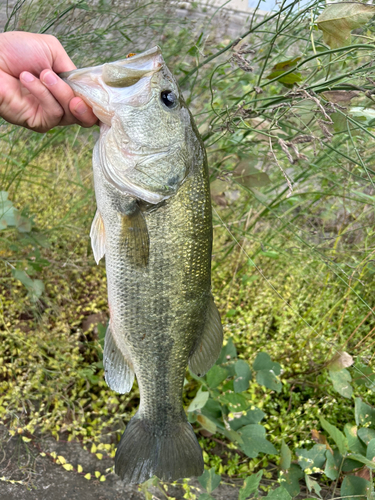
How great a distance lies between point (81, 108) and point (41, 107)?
261mm

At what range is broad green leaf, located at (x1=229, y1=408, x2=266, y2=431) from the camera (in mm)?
1981

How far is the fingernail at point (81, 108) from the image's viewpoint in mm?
1316

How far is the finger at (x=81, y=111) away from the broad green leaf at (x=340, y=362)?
1.85m

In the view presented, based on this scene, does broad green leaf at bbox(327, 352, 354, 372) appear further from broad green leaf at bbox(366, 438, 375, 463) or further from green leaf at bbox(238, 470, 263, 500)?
green leaf at bbox(238, 470, 263, 500)

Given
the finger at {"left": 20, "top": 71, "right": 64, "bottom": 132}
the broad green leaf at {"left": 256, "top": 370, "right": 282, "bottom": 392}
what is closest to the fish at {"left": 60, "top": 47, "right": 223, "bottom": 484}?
the finger at {"left": 20, "top": 71, "right": 64, "bottom": 132}

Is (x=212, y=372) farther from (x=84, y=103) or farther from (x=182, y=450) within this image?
Answer: (x=84, y=103)

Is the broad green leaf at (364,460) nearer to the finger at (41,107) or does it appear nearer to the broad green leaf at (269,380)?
the broad green leaf at (269,380)

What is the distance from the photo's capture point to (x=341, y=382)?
212cm

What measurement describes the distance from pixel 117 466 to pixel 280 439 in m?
1.22

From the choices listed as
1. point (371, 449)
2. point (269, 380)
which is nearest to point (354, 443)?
point (371, 449)

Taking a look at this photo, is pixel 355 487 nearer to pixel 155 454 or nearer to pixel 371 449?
pixel 371 449

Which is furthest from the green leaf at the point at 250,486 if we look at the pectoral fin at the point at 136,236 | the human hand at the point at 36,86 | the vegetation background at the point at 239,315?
the human hand at the point at 36,86

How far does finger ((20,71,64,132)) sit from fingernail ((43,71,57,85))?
0.06 meters

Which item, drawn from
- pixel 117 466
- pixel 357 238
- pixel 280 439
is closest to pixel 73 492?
pixel 117 466
